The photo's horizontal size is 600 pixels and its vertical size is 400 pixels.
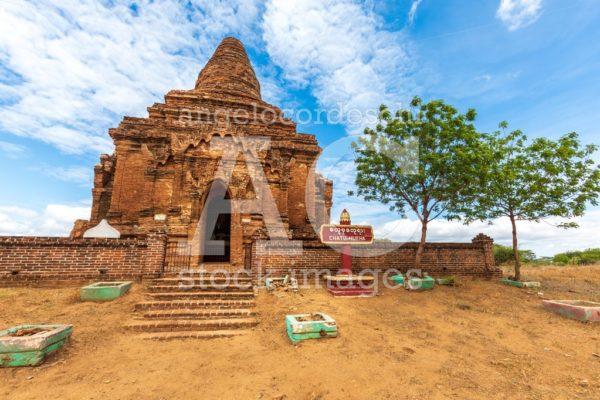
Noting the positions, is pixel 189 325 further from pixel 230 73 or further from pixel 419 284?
pixel 230 73

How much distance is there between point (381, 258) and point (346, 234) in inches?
87.8

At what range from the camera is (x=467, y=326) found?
7039mm

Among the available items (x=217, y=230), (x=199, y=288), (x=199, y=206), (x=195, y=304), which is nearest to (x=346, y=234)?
(x=199, y=288)

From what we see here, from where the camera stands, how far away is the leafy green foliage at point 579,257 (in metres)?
26.8

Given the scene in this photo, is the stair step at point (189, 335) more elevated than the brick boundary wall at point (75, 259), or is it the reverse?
the brick boundary wall at point (75, 259)

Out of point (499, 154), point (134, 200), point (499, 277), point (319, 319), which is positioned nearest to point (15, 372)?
point (319, 319)

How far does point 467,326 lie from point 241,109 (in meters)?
12.8

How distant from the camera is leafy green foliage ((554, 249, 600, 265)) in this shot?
88.0 ft

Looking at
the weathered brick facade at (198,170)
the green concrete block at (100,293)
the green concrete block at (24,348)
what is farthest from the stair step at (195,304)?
the weathered brick facade at (198,170)

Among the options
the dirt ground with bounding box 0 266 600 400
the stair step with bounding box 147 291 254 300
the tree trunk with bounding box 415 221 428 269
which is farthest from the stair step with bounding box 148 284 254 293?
the tree trunk with bounding box 415 221 428 269

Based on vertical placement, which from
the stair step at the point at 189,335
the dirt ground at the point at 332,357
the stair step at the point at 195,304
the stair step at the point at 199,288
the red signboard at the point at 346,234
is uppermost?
the red signboard at the point at 346,234

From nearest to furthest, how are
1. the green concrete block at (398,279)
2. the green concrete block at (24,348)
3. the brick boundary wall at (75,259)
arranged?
the green concrete block at (24,348) → the brick boundary wall at (75,259) → the green concrete block at (398,279)

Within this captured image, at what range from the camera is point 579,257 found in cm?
2848

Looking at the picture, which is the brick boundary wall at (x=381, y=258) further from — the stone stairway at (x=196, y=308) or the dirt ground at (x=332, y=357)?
the dirt ground at (x=332, y=357)
